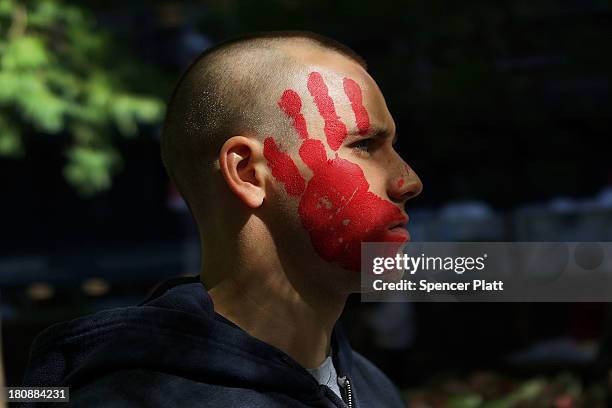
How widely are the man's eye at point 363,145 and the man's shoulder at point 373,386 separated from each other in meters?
0.63

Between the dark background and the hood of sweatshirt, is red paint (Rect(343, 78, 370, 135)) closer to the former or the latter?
the hood of sweatshirt

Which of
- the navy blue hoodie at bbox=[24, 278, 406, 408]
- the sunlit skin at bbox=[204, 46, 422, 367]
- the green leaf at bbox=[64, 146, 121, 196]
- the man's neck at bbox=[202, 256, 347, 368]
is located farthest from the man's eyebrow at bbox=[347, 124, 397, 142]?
the green leaf at bbox=[64, 146, 121, 196]

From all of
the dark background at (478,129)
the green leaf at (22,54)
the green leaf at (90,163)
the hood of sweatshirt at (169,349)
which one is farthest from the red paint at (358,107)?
the green leaf at (90,163)

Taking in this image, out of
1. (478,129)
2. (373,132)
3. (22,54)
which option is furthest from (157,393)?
(478,129)

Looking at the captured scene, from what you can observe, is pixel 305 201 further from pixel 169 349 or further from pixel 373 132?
pixel 169 349

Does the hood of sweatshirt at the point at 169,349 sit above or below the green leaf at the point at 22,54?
above

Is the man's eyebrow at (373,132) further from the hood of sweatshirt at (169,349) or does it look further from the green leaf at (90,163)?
the green leaf at (90,163)

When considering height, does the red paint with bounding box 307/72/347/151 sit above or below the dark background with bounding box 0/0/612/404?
above

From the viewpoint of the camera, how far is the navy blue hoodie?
6.11 feet

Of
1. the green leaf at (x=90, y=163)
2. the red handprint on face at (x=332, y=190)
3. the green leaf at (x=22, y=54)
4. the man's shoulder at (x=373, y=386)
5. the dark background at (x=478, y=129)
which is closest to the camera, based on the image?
the red handprint on face at (x=332, y=190)

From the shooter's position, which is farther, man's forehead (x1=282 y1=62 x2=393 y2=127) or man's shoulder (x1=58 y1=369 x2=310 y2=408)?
man's forehead (x1=282 y1=62 x2=393 y2=127)

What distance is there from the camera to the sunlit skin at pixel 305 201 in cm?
194

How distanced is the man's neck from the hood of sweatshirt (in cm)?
4

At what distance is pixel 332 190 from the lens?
6.43 feet
